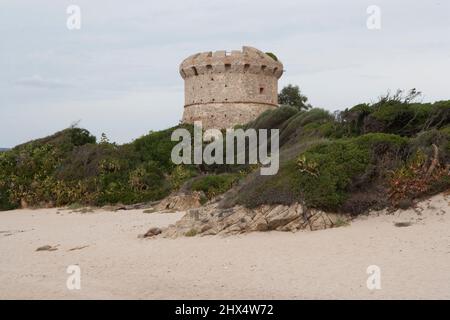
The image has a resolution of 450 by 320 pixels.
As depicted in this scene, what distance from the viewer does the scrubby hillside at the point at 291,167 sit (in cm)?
1199

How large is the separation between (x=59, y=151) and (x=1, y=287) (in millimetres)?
18061

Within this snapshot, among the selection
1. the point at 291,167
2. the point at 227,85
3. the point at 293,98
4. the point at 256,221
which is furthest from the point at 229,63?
the point at 256,221

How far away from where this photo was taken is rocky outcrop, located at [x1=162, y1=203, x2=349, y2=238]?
11.6m

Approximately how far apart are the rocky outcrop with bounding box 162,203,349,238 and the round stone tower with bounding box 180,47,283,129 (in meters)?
19.2

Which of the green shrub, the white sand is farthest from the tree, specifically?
the white sand

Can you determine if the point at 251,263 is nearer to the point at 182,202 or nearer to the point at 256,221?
the point at 256,221

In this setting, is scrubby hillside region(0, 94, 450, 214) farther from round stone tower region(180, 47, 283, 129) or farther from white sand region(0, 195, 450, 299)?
round stone tower region(180, 47, 283, 129)

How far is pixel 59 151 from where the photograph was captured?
26.0 meters

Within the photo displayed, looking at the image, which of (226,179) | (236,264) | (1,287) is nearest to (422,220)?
(236,264)

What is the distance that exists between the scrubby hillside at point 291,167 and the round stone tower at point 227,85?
3.90 m

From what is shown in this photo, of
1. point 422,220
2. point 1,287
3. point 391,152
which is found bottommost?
point 1,287

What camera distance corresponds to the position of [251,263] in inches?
372

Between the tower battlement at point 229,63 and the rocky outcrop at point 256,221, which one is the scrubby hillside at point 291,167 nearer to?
the rocky outcrop at point 256,221
